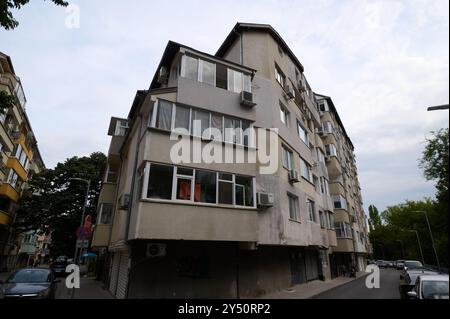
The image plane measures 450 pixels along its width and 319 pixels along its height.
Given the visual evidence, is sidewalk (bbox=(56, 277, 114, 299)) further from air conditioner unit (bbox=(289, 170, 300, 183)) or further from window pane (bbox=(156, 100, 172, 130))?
air conditioner unit (bbox=(289, 170, 300, 183))

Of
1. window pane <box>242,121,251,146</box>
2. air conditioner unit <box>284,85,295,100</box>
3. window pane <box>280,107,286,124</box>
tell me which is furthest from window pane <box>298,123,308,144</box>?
window pane <box>242,121,251,146</box>

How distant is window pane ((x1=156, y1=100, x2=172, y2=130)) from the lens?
460 inches

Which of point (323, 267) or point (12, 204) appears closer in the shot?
point (323, 267)

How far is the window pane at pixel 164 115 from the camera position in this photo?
1169 cm

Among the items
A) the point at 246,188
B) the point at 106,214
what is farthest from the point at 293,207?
the point at 106,214

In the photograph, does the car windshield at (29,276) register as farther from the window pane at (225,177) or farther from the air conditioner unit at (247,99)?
the air conditioner unit at (247,99)

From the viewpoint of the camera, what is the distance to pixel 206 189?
37.9 feet

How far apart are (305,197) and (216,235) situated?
9.47m

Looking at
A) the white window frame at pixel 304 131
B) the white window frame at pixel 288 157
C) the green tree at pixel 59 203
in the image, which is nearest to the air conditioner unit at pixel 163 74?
the white window frame at pixel 288 157

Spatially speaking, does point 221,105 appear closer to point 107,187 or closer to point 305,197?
point 305,197

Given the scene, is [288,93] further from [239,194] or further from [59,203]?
[59,203]

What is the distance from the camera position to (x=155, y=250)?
10.5m

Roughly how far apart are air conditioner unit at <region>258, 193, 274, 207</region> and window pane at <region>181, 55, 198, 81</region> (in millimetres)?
7081

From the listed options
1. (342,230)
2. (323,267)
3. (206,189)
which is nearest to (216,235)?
(206,189)
